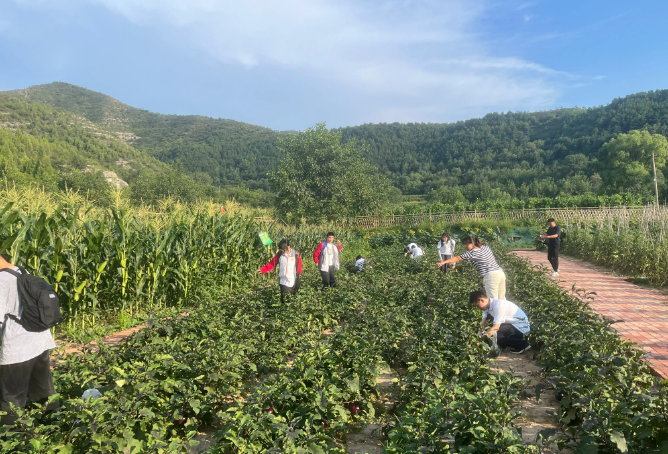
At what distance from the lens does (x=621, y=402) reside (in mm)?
2682

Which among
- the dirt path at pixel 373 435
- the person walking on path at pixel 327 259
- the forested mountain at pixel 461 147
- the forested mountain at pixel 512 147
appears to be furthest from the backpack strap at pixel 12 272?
the forested mountain at pixel 512 147

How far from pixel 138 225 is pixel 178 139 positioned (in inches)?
4037

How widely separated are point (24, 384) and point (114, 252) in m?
4.50

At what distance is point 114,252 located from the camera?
752 cm

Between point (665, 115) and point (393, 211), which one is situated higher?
point (665, 115)

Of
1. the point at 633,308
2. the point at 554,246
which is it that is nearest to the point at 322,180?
the point at 554,246

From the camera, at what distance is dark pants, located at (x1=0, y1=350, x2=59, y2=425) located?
10.9ft

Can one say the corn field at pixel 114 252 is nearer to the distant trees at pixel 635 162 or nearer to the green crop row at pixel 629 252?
the green crop row at pixel 629 252

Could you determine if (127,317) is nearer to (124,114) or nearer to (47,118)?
(47,118)

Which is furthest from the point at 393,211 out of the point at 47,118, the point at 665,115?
the point at 47,118

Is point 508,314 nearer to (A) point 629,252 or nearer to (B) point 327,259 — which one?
(B) point 327,259

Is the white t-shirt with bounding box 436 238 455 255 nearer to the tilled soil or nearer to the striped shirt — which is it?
the striped shirt

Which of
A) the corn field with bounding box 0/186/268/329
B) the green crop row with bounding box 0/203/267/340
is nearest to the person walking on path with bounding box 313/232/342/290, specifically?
the green crop row with bounding box 0/203/267/340

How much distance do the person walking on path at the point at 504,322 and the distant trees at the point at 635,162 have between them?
57.8 meters
